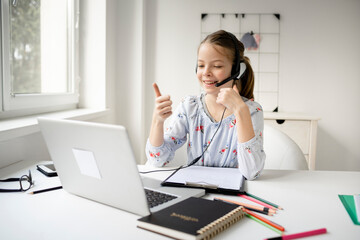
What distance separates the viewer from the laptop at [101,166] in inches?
27.1

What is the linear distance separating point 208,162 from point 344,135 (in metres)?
2.14

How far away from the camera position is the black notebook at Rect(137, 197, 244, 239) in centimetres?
63

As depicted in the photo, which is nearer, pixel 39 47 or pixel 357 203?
pixel 357 203

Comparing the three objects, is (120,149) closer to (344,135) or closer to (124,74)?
(124,74)

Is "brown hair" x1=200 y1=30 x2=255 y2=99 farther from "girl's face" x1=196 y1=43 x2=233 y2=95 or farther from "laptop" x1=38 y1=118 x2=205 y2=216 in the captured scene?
"laptop" x1=38 y1=118 x2=205 y2=216

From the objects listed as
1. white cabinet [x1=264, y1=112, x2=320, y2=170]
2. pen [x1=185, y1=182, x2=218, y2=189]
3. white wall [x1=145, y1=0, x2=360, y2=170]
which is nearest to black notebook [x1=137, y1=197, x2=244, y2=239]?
pen [x1=185, y1=182, x2=218, y2=189]

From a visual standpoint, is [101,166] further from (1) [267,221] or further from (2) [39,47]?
(2) [39,47]

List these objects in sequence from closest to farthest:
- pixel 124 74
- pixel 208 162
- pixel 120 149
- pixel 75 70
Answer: pixel 120 149 → pixel 208 162 → pixel 75 70 → pixel 124 74

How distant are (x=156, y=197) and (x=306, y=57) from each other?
2546 mm

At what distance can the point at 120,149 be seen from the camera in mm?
679

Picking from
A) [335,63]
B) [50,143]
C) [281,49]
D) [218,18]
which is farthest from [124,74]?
[50,143]

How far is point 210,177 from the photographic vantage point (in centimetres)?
104

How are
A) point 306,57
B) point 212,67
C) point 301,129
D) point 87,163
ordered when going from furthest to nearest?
point 306,57 → point 301,129 → point 212,67 → point 87,163

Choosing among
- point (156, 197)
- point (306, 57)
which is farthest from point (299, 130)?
point (156, 197)
